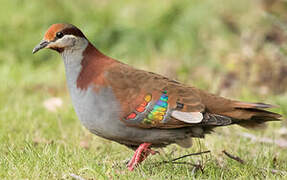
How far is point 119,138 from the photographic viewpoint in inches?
168

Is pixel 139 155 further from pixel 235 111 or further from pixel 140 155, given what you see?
pixel 235 111

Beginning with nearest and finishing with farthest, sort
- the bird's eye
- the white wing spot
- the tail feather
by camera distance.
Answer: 1. the white wing spot
2. the tail feather
3. the bird's eye

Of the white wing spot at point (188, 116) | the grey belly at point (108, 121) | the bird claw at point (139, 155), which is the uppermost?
the white wing spot at point (188, 116)

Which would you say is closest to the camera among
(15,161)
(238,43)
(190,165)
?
(15,161)

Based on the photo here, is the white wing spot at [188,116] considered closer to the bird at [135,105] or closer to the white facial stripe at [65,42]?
the bird at [135,105]

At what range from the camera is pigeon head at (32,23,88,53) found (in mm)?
4461

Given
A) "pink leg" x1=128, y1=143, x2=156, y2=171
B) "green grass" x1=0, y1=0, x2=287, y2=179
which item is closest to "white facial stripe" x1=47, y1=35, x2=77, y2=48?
"green grass" x1=0, y1=0, x2=287, y2=179

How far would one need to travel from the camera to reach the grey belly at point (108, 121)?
420cm

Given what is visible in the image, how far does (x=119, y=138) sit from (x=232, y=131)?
186 centimetres

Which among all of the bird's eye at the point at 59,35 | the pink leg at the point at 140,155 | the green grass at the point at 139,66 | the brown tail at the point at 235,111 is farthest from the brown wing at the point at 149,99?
the bird's eye at the point at 59,35

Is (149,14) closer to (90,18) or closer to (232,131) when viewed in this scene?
(90,18)

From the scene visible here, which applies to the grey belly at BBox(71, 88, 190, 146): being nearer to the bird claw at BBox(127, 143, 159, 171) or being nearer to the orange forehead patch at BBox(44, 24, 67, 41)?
the bird claw at BBox(127, 143, 159, 171)

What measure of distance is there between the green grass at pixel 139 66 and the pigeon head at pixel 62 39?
2.68ft

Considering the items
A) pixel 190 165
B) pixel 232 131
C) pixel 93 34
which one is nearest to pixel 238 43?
pixel 93 34
